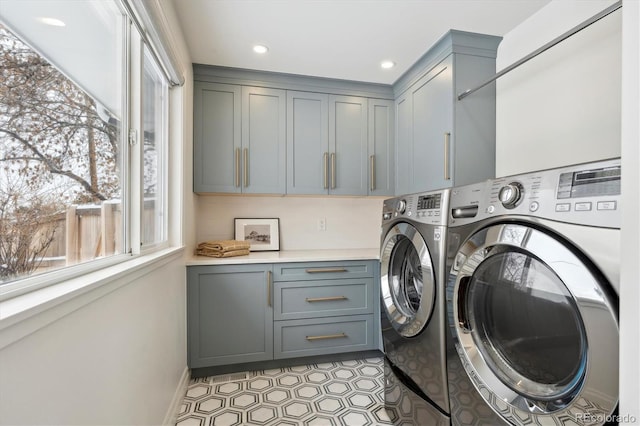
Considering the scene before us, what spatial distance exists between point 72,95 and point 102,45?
1.16 ft

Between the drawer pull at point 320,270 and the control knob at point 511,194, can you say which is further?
the drawer pull at point 320,270

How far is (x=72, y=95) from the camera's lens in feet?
2.86

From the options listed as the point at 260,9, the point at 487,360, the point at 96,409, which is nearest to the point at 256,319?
the point at 96,409

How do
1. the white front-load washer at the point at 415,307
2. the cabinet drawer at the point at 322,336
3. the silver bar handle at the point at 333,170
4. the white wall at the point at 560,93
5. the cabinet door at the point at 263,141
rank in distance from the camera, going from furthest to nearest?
the silver bar handle at the point at 333,170
the cabinet door at the point at 263,141
the cabinet drawer at the point at 322,336
the white wall at the point at 560,93
the white front-load washer at the point at 415,307

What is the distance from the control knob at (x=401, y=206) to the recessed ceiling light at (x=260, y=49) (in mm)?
1473

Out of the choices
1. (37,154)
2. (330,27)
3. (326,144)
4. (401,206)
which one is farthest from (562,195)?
(326,144)

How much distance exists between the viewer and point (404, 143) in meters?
2.66

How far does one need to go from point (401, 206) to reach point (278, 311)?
4.16 feet

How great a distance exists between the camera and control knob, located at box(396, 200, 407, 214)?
160 cm

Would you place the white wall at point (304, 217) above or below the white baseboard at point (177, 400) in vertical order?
above

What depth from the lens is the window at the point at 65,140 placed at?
2.10ft

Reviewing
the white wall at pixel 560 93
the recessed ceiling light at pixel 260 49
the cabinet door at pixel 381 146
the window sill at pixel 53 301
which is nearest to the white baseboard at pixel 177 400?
the window sill at pixel 53 301

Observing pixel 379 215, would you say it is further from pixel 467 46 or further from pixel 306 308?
pixel 467 46

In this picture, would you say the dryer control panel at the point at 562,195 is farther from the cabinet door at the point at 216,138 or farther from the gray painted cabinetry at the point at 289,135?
the cabinet door at the point at 216,138
